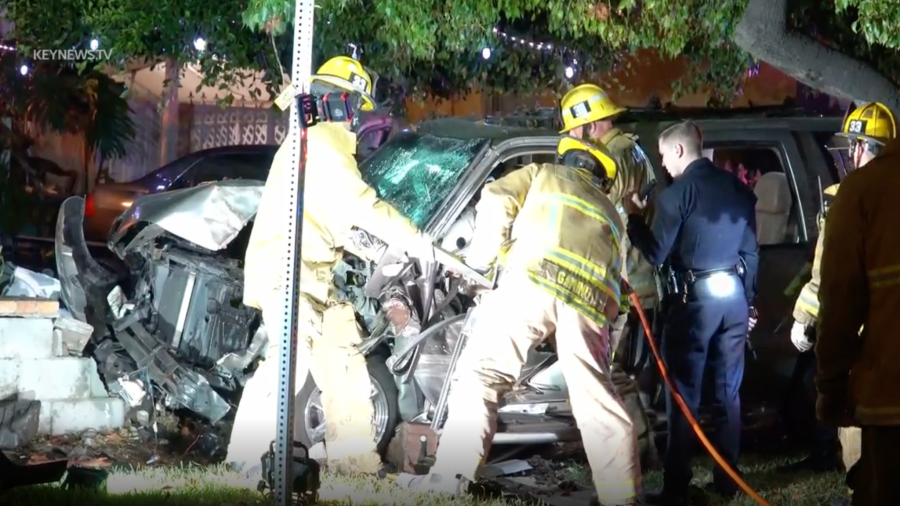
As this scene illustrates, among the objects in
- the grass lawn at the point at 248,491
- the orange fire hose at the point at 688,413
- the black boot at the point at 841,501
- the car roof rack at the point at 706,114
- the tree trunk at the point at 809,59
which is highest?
the tree trunk at the point at 809,59

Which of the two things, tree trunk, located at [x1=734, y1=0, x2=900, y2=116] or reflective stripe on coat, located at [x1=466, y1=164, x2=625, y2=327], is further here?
tree trunk, located at [x1=734, y1=0, x2=900, y2=116]

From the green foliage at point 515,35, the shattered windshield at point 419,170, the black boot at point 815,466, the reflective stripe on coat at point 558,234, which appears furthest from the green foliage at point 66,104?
the black boot at point 815,466

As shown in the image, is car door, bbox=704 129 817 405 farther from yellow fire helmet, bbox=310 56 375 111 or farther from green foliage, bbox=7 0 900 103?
yellow fire helmet, bbox=310 56 375 111

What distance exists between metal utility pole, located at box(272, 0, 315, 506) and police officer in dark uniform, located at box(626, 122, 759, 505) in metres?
2.37

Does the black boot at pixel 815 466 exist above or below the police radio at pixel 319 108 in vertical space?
below

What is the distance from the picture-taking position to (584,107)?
571 cm

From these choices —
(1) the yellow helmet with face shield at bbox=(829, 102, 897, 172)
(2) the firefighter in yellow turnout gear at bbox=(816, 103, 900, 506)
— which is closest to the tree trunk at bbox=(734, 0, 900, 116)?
(1) the yellow helmet with face shield at bbox=(829, 102, 897, 172)

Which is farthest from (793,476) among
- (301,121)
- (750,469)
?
(301,121)

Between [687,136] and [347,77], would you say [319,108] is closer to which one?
[347,77]

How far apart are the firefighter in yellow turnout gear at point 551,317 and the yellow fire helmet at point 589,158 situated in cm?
9

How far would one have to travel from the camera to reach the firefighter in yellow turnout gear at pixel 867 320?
329 centimetres

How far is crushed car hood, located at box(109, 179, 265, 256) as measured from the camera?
6379mm

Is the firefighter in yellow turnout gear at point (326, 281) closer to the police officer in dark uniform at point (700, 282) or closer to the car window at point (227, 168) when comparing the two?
the police officer in dark uniform at point (700, 282)

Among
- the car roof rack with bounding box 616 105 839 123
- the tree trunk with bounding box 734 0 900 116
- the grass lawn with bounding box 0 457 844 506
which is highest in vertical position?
the tree trunk with bounding box 734 0 900 116
